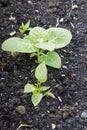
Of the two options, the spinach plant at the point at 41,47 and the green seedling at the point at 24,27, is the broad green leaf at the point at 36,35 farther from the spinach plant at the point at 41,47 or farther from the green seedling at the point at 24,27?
the green seedling at the point at 24,27

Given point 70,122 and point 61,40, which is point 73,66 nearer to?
point 61,40

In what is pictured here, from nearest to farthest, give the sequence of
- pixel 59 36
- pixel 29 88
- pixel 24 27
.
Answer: pixel 29 88 → pixel 59 36 → pixel 24 27

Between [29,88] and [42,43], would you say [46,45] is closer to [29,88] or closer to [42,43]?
[42,43]

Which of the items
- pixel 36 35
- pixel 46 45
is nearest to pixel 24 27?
pixel 36 35

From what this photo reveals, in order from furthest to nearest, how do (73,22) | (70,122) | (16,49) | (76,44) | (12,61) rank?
(73,22) < (76,44) < (12,61) < (16,49) < (70,122)

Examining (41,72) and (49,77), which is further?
(49,77)

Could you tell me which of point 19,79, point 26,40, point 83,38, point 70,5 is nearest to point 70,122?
point 19,79
